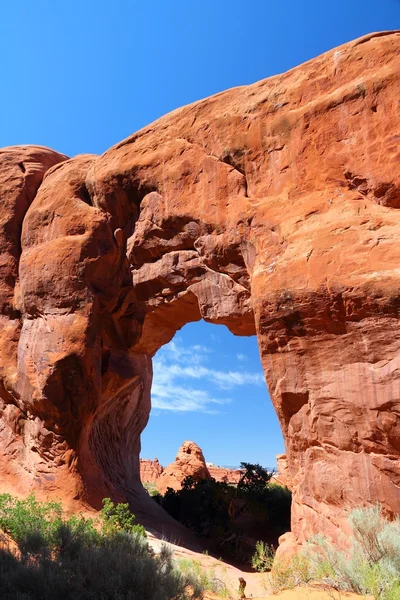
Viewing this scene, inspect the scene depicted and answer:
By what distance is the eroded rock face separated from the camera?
7.27m

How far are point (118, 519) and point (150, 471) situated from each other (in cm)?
2377

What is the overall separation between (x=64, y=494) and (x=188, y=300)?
17.4ft

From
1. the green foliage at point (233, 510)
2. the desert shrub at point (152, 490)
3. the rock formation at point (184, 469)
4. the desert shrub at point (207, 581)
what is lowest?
the desert shrub at point (207, 581)

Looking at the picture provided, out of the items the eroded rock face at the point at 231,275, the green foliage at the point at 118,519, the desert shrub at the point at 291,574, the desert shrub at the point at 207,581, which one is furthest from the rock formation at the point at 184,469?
the desert shrub at the point at 291,574

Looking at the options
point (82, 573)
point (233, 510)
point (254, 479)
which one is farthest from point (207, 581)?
point (254, 479)

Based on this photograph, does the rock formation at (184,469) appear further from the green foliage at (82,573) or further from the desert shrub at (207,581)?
the green foliage at (82,573)

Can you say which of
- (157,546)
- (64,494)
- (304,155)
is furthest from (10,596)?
(304,155)

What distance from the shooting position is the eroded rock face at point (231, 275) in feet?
23.9

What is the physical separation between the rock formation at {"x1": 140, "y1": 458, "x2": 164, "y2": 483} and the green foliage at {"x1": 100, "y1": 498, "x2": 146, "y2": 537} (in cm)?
2235

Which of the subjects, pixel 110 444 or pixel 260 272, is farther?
pixel 110 444

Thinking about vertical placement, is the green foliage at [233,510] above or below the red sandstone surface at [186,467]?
below

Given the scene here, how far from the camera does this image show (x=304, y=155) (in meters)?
9.07

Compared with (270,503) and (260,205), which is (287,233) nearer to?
(260,205)

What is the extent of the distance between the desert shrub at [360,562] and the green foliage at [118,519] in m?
4.03
